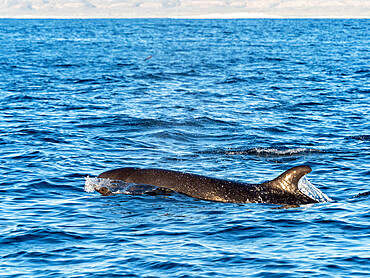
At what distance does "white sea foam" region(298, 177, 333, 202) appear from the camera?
516 inches

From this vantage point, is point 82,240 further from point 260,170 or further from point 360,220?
point 260,170

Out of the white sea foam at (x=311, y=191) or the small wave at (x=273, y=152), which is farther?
the small wave at (x=273, y=152)

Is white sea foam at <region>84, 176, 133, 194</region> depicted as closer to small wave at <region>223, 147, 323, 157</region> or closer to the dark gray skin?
the dark gray skin

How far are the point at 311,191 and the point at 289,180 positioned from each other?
135cm

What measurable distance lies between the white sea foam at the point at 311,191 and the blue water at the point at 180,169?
0.38 m

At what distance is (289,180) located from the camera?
486 inches

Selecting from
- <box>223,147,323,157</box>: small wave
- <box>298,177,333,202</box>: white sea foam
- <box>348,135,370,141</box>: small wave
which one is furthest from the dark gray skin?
<box>348,135,370,141</box>: small wave

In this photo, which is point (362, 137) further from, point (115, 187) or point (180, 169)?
point (115, 187)

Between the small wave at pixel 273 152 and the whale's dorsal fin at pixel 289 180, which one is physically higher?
the whale's dorsal fin at pixel 289 180

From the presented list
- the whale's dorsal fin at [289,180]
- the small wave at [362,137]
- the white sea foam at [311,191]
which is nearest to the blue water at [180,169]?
the small wave at [362,137]

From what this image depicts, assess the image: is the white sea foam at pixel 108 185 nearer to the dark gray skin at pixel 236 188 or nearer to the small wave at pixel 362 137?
the dark gray skin at pixel 236 188

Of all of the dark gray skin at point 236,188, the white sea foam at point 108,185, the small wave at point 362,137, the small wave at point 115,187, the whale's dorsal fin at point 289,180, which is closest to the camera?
the whale's dorsal fin at point 289,180

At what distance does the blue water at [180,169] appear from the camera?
380 inches

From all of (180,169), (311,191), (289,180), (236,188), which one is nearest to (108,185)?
(180,169)
